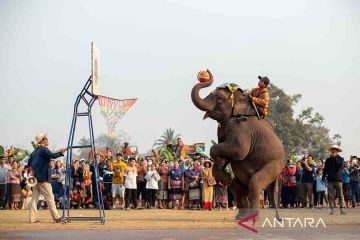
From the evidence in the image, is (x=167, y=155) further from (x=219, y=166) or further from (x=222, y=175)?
(x=219, y=166)

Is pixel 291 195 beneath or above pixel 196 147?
beneath

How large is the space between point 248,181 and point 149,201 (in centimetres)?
1268

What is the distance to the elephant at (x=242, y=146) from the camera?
14117 millimetres

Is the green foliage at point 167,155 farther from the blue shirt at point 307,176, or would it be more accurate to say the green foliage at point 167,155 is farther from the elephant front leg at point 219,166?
the elephant front leg at point 219,166

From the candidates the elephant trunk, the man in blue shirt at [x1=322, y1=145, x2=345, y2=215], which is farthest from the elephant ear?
the man in blue shirt at [x1=322, y1=145, x2=345, y2=215]

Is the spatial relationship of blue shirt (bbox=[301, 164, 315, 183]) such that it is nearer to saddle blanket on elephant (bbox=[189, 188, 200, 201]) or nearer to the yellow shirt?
saddle blanket on elephant (bbox=[189, 188, 200, 201])

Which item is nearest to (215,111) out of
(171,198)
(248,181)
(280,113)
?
(248,181)

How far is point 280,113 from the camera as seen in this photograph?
75.6 meters

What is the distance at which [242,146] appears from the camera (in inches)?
555

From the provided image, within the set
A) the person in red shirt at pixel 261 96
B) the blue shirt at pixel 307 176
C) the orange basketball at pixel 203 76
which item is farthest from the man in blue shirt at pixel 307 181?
the orange basketball at pixel 203 76

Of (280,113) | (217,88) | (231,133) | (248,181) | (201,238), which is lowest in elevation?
(201,238)

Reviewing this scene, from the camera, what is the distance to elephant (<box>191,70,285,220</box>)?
14117mm

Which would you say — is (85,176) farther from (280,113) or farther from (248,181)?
(280,113)

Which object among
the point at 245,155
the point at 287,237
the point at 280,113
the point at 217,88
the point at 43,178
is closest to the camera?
the point at 287,237
